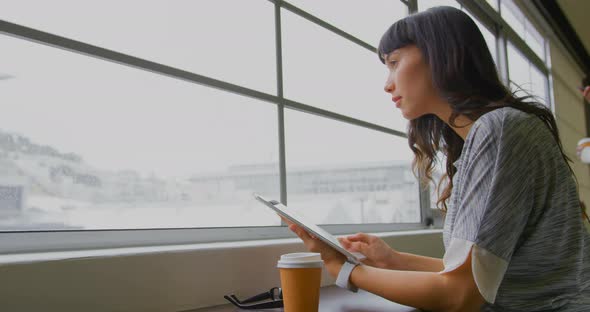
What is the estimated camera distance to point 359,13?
2623 millimetres

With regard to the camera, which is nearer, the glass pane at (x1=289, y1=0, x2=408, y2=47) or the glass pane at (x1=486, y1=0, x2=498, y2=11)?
the glass pane at (x1=289, y1=0, x2=408, y2=47)

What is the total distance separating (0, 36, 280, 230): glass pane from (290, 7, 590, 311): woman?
0.53 metres

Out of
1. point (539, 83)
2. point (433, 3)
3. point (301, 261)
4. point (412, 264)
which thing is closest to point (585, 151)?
point (539, 83)

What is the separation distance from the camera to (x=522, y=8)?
463 centimetres

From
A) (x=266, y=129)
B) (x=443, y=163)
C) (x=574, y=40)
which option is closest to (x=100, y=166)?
(x=266, y=129)

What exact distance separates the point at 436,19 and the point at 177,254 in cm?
90

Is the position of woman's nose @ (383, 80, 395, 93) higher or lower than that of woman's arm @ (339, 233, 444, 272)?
higher

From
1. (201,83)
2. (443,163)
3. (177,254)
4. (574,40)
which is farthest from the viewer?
(574,40)

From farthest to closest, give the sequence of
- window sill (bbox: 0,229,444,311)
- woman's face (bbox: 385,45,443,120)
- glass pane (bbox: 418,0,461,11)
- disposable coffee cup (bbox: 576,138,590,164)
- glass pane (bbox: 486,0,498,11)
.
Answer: disposable coffee cup (bbox: 576,138,590,164), glass pane (bbox: 486,0,498,11), glass pane (bbox: 418,0,461,11), woman's face (bbox: 385,45,443,120), window sill (bbox: 0,229,444,311)

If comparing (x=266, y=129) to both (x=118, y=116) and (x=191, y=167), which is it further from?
(x=118, y=116)

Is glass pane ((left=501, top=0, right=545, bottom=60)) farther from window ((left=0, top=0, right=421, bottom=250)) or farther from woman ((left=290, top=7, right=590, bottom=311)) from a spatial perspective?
woman ((left=290, top=7, right=590, bottom=311))

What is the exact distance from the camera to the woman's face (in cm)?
131

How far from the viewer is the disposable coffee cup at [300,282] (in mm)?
966

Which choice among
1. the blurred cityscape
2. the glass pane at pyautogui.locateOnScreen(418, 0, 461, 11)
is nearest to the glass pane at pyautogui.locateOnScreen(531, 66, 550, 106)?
the glass pane at pyautogui.locateOnScreen(418, 0, 461, 11)
